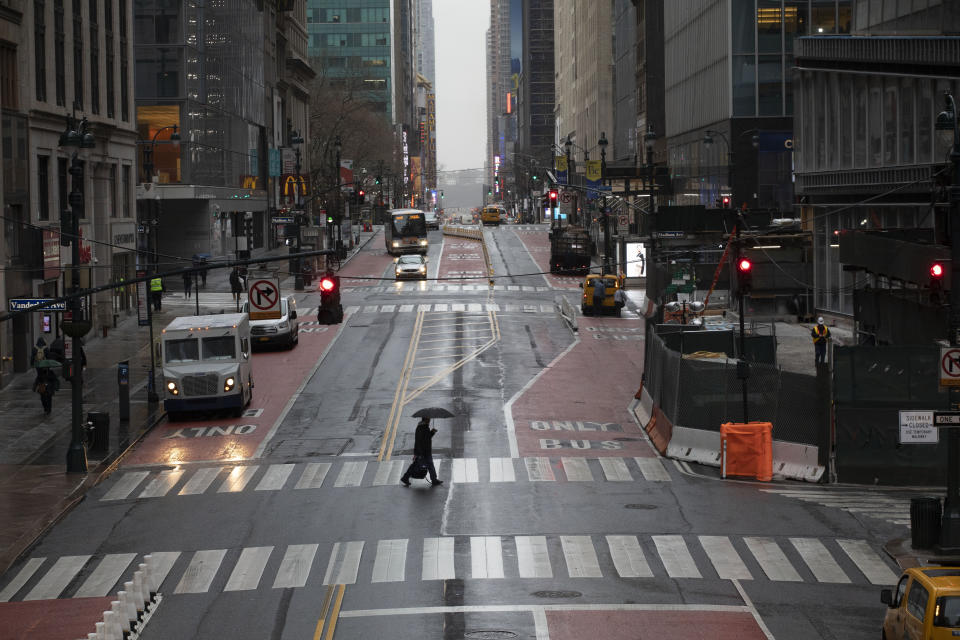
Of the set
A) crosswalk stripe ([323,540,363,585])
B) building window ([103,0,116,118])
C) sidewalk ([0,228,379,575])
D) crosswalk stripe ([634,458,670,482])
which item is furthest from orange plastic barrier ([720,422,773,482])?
building window ([103,0,116,118])

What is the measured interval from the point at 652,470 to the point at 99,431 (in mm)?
14003

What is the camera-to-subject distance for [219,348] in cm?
3719

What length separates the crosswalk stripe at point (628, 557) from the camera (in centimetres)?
2014

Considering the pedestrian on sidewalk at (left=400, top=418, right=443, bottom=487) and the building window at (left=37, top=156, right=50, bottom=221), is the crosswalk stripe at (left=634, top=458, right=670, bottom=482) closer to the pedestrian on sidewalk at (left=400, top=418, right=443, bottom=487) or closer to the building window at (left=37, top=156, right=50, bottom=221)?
the pedestrian on sidewalk at (left=400, top=418, right=443, bottom=487)

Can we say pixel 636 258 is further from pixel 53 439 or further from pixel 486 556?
pixel 486 556

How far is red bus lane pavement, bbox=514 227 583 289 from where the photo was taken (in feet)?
261

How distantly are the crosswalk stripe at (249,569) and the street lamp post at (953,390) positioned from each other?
37.9 feet

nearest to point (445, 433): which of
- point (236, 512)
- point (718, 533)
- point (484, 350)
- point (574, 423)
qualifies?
point (574, 423)

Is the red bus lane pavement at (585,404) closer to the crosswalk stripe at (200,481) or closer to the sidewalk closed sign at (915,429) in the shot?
the crosswalk stripe at (200,481)

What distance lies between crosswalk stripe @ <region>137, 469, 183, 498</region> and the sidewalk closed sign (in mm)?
15452

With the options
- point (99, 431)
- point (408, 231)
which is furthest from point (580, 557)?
point (408, 231)

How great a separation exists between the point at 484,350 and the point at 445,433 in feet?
52.6

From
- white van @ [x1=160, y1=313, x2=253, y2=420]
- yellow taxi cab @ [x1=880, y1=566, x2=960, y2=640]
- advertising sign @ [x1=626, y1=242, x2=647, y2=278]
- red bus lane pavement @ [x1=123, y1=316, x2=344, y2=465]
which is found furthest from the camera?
advertising sign @ [x1=626, y1=242, x2=647, y2=278]

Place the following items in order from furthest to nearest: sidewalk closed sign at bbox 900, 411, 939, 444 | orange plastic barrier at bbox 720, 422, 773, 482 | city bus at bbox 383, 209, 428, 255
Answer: city bus at bbox 383, 209, 428, 255
orange plastic barrier at bbox 720, 422, 773, 482
sidewalk closed sign at bbox 900, 411, 939, 444
